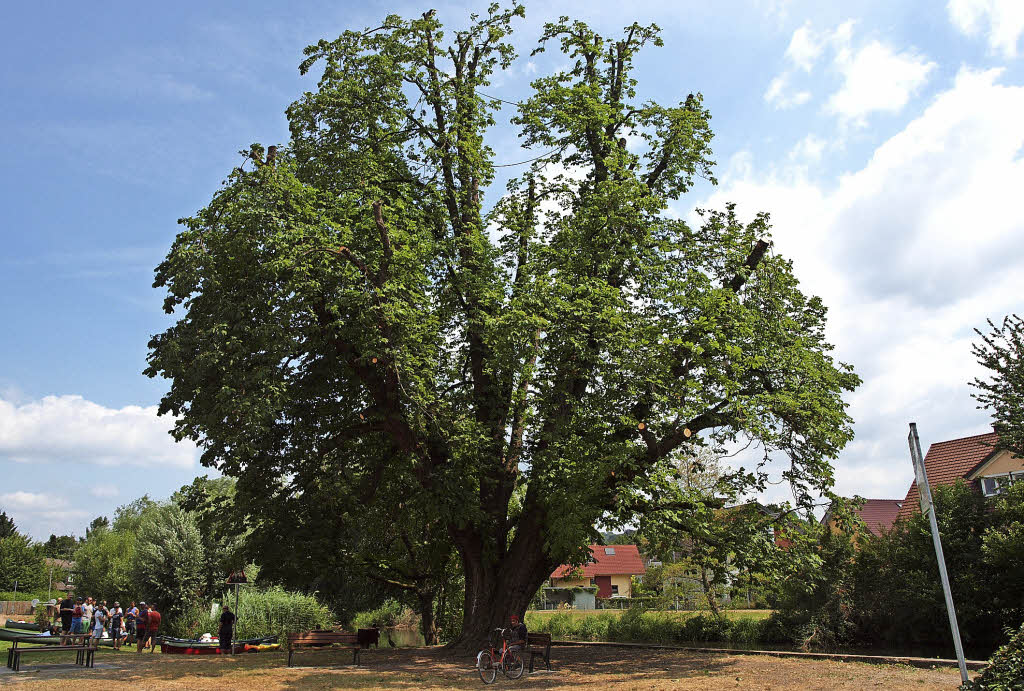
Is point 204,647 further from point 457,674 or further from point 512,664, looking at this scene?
point 512,664

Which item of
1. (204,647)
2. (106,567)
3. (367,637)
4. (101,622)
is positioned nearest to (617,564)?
(106,567)

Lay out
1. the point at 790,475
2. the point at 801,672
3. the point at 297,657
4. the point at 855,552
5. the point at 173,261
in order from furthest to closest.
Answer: the point at 855,552
the point at 297,657
the point at 790,475
the point at 173,261
the point at 801,672

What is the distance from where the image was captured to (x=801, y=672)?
14.4 metres

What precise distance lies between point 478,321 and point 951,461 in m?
29.0

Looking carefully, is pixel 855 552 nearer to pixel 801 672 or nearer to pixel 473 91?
pixel 801 672

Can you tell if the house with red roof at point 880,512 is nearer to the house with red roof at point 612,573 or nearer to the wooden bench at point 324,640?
the house with red roof at point 612,573

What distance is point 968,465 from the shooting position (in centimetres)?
3331

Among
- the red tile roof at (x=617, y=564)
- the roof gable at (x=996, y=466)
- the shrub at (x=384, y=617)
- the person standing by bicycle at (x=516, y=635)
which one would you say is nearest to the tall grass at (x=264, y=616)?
the shrub at (x=384, y=617)

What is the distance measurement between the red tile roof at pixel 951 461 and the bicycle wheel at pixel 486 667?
25730mm

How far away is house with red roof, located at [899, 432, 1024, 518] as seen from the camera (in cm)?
3162

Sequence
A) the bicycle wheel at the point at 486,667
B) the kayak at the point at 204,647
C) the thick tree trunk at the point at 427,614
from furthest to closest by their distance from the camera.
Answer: the thick tree trunk at the point at 427,614, the kayak at the point at 204,647, the bicycle wheel at the point at 486,667

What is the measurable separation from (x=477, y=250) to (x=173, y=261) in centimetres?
706

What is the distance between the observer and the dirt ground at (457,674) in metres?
12.9

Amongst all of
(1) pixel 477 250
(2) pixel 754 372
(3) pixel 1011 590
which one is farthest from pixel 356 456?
(3) pixel 1011 590
